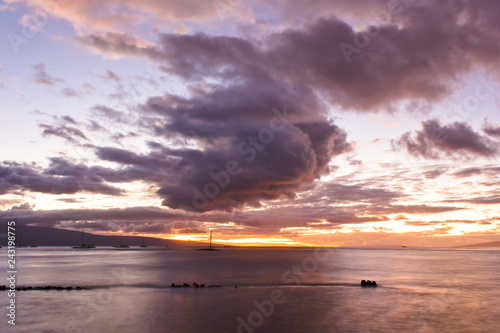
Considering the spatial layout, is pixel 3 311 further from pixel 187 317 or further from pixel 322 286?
pixel 322 286

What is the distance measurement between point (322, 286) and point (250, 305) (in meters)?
22.0

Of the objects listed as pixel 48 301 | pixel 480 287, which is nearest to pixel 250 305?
pixel 48 301

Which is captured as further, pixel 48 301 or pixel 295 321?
pixel 48 301

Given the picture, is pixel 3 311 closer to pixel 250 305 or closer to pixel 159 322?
pixel 159 322

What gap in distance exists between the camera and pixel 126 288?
56.7 m

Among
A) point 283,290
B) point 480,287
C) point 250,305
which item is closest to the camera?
point 250,305

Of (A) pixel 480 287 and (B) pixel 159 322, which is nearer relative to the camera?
(B) pixel 159 322

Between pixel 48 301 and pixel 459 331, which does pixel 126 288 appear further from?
pixel 459 331

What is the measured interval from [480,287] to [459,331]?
37.8 meters

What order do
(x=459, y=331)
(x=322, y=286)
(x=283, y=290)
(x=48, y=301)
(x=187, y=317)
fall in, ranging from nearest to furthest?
(x=459, y=331) < (x=187, y=317) < (x=48, y=301) < (x=283, y=290) < (x=322, y=286)

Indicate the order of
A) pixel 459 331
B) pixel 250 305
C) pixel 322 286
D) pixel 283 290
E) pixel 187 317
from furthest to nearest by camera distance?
pixel 322 286 < pixel 283 290 < pixel 250 305 < pixel 187 317 < pixel 459 331

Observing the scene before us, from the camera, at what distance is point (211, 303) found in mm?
42188

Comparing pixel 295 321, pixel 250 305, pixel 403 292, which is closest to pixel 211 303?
pixel 250 305

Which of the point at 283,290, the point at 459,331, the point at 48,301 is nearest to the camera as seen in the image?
the point at 459,331
